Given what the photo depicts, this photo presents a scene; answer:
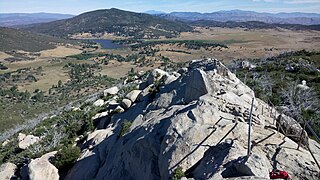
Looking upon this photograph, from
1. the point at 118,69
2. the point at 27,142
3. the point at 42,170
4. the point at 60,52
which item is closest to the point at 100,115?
the point at 27,142

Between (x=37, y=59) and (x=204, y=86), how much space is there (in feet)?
511

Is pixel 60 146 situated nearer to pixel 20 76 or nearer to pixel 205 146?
pixel 205 146

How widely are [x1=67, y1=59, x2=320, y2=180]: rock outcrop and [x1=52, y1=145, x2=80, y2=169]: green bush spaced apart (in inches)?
50.8

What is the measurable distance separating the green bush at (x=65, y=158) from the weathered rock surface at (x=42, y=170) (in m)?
0.55

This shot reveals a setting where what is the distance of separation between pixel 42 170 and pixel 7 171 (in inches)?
236

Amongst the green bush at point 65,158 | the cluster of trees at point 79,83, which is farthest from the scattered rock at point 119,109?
the cluster of trees at point 79,83

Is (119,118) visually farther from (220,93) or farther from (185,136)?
(185,136)

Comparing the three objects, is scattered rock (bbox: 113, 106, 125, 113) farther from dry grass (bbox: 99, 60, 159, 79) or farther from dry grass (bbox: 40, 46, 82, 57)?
dry grass (bbox: 40, 46, 82, 57)

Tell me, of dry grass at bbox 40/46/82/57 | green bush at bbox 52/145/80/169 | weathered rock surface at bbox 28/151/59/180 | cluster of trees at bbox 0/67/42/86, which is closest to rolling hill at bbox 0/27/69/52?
dry grass at bbox 40/46/82/57

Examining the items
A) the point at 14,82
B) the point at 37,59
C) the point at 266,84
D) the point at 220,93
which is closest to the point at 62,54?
the point at 37,59

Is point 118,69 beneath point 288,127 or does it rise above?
beneath

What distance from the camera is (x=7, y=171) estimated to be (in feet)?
85.5

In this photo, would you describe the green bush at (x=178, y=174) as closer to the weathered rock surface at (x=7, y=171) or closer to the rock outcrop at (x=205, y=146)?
the rock outcrop at (x=205, y=146)

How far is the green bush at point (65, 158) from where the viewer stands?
23.1 m
